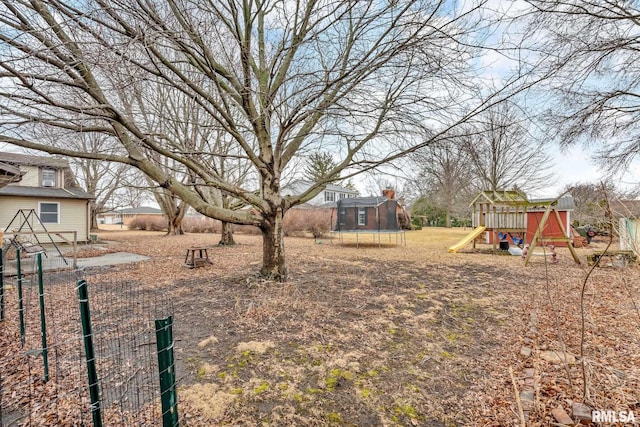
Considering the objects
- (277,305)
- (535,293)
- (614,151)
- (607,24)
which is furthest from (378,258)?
(607,24)

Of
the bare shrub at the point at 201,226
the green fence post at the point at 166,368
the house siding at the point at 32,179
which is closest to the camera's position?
the green fence post at the point at 166,368

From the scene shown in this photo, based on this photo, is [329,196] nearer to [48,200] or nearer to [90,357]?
[48,200]

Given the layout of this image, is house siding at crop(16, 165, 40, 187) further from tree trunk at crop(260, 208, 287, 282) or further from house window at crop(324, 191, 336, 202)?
house window at crop(324, 191, 336, 202)

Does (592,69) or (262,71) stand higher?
(262,71)

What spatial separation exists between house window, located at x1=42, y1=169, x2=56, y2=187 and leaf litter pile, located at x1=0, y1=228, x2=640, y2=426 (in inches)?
520

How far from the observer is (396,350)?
3.34 metres

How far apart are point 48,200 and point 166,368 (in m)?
18.0

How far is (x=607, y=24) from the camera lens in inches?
210

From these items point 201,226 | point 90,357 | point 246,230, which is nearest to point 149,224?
point 201,226

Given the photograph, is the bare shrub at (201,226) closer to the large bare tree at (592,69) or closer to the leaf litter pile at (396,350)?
the leaf litter pile at (396,350)

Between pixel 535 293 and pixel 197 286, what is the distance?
691 cm

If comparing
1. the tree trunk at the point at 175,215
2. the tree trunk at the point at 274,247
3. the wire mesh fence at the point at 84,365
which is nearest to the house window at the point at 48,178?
the tree trunk at the point at 175,215

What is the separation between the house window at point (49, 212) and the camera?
14263mm

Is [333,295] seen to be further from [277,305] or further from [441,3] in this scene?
[441,3]
